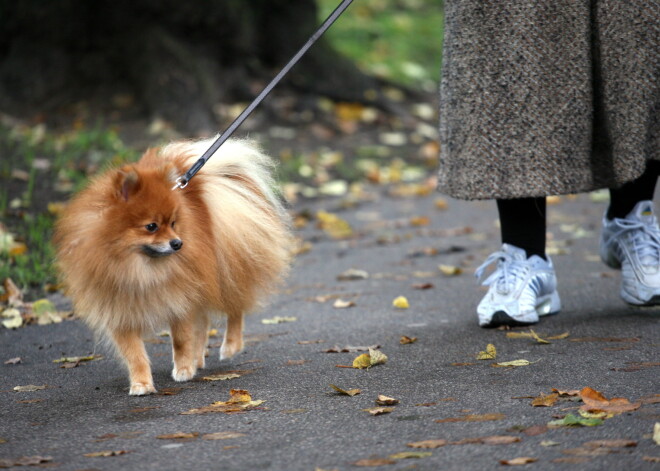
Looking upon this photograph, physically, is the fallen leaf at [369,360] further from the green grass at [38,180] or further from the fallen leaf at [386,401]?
Answer: the green grass at [38,180]

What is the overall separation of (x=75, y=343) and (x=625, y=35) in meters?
2.54

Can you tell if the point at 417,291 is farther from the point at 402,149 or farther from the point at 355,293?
the point at 402,149

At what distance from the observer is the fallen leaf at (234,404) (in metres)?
2.71

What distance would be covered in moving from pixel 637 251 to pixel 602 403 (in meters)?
1.29

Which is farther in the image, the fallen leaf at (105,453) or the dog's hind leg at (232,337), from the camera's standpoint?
the dog's hind leg at (232,337)

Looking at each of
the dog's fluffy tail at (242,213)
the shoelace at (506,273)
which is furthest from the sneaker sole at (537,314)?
the dog's fluffy tail at (242,213)

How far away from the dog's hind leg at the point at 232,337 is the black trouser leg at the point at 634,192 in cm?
161

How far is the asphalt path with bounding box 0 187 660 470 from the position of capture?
225 centimetres

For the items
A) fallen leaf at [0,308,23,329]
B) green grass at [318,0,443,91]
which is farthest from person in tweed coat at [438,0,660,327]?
green grass at [318,0,443,91]

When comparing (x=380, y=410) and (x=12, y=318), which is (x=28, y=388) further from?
(x=380, y=410)

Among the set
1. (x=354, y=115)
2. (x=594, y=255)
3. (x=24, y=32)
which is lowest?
(x=594, y=255)

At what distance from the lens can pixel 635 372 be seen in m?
2.80

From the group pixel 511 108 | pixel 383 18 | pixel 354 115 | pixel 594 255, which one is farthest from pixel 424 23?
pixel 511 108

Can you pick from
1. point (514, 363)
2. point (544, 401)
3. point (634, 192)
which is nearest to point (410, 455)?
point (544, 401)
